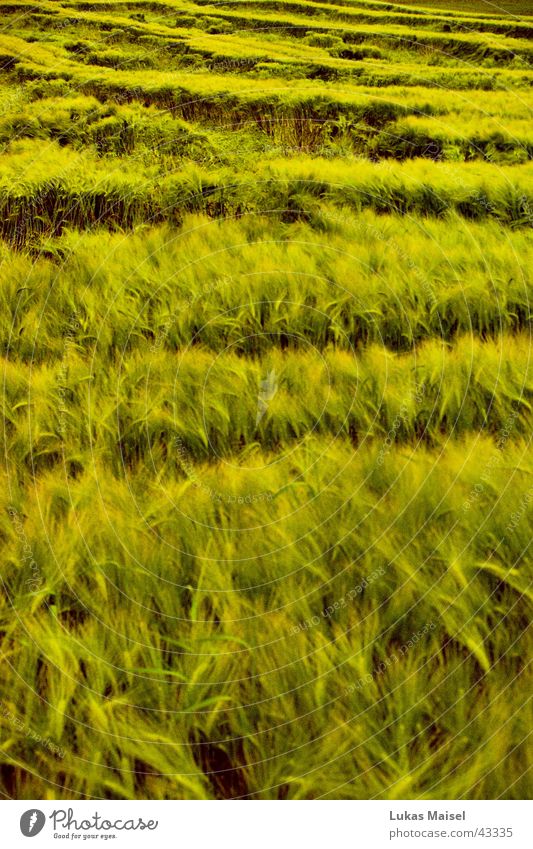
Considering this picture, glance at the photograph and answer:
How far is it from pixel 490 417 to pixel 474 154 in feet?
7.24

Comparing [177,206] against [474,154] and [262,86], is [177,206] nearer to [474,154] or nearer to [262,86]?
[262,86]

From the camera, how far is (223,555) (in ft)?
4.74
